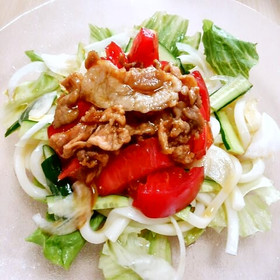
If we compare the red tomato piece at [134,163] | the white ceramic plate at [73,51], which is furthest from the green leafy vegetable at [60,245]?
the red tomato piece at [134,163]

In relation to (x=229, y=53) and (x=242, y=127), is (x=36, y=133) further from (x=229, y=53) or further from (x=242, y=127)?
(x=229, y=53)

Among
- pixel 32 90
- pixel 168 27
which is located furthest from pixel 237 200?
pixel 32 90

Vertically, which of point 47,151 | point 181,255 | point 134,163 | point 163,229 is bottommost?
point 181,255

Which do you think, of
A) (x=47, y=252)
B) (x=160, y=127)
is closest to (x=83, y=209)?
(x=47, y=252)

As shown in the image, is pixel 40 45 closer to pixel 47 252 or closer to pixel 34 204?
pixel 34 204

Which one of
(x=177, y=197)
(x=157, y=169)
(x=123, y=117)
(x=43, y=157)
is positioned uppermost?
(x=123, y=117)

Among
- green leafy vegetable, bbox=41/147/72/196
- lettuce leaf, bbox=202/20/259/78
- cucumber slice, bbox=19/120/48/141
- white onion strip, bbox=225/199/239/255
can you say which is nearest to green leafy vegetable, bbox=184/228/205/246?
white onion strip, bbox=225/199/239/255
